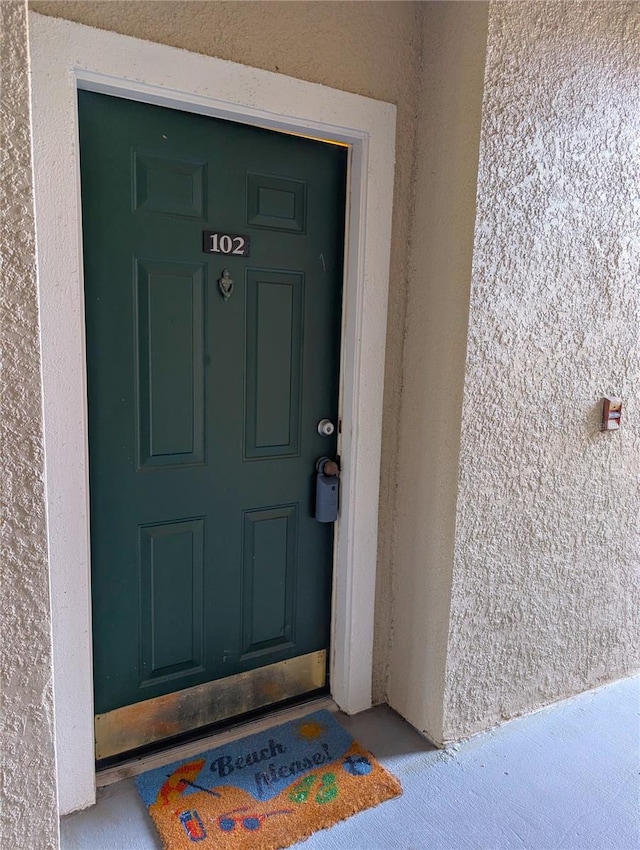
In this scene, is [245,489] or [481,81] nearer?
[481,81]

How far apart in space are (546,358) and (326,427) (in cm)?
79

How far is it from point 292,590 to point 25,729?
3.44 feet

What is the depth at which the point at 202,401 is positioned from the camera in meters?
1.83

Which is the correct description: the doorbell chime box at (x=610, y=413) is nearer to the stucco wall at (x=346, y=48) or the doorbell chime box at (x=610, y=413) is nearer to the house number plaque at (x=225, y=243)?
the stucco wall at (x=346, y=48)

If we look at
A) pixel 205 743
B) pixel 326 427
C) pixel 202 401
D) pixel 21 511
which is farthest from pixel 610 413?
pixel 21 511

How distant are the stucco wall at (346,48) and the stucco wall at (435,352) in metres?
0.04

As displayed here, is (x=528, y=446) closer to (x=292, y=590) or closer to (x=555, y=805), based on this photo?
(x=292, y=590)

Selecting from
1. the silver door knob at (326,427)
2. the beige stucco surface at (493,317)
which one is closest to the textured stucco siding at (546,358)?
the beige stucco surface at (493,317)

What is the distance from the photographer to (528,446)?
2.00 meters

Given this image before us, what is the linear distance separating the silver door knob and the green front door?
2cm

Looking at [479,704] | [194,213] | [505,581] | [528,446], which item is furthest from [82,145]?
[479,704]

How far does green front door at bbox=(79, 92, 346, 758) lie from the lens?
65.5 inches

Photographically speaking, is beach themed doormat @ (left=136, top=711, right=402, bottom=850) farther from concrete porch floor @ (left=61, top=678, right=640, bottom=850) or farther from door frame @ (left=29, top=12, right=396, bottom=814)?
door frame @ (left=29, top=12, right=396, bottom=814)

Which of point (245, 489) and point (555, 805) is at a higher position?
point (245, 489)
